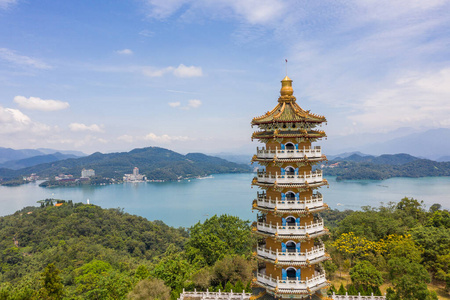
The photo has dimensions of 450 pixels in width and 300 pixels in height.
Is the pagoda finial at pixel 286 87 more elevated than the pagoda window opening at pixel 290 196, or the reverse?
the pagoda finial at pixel 286 87

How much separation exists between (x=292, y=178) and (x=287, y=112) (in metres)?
3.98

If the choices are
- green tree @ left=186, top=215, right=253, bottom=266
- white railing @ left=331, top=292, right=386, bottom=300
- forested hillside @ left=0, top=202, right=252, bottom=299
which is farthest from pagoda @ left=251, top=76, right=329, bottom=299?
green tree @ left=186, top=215, right=253, bottom=266

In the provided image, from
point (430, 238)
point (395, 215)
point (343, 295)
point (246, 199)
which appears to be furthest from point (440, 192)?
point (343, 295)

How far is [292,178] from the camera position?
16.8m

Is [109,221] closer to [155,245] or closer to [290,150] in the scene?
[155,245]

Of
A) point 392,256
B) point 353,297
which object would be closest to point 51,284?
point 353,297

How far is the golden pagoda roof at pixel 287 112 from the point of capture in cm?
1683

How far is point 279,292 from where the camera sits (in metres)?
15.9

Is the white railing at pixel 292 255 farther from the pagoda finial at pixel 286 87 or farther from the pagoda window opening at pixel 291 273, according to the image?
the pagoda finial at pixel 286 87

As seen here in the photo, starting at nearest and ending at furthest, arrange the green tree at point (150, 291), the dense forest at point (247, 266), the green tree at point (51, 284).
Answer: the green tree at point (150, 291) → the dense forest at point (247, 266) → the green tree at point (51, 284)

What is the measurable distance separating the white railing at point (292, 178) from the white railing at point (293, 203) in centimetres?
99

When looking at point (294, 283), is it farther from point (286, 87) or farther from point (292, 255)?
point (286, 87)

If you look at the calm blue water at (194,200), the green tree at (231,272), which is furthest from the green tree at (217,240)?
the calm blue water at (194,200)

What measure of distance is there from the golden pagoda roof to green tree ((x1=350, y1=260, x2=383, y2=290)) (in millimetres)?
15394
